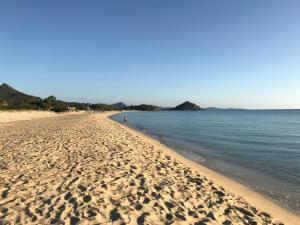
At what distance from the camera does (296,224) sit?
739 cm

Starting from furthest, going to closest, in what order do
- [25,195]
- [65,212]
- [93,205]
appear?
[25,195] → [93,205] → [65,212]

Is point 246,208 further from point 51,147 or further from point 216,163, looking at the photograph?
point 51,147

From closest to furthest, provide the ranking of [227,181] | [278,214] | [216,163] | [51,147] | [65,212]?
[65,212]
[278,214]
[227,181]
[51,147]
[216,163]

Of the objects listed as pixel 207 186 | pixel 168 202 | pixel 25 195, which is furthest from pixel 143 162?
pixel 25 195

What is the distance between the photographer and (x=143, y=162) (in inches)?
493

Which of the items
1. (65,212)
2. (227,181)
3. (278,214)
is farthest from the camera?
(227,181)

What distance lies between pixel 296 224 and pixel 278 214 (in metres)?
0.59

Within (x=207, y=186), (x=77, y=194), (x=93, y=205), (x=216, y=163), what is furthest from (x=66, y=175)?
(x=216, y=163)

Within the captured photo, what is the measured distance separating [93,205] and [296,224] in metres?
5.82

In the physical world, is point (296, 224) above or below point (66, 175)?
below

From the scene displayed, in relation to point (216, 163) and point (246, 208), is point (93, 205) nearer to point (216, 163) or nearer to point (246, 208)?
point (246, 208)

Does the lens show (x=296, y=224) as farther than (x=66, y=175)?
No

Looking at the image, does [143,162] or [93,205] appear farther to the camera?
[143,162]

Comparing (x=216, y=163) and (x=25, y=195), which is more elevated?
(x=25, y=195)
